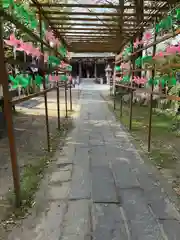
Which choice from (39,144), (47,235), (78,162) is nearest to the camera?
(47,235)

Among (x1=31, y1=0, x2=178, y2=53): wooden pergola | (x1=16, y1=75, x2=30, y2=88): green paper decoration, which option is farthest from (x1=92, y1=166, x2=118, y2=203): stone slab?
(x1=31, y1=0, x2=178, y2=53): wooden pergola

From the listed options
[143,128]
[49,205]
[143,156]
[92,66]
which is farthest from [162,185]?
[92,66]

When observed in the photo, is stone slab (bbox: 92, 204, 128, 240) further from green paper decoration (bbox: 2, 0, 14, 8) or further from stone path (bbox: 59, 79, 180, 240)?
green paper decoration (bbox: 2, 0, 14, 8)

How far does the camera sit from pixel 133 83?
4.97m

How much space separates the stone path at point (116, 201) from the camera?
1679mm

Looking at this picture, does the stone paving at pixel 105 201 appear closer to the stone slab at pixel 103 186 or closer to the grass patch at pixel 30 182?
the stone slab at pixel 103 186

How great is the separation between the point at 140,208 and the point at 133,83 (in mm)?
3507

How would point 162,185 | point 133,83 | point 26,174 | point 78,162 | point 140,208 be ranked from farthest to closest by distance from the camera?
point 133,83
point 78,162
point 26,174
point 162,185
point 140,208

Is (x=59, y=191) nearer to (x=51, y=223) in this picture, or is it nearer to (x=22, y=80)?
(x=51, y=223)

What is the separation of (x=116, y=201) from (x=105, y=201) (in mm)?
112

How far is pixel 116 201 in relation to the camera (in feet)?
6.85

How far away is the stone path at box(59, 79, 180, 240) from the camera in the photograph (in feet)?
5.51

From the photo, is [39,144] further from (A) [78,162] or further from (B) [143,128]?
(B) [143,128]

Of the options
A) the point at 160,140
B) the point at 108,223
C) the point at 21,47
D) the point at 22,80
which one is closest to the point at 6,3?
the point at 21,47
